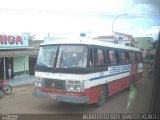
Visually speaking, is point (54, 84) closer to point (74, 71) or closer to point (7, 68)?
point (74, 71)

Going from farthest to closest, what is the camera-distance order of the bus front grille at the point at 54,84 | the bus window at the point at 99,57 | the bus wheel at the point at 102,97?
the bus wheel at the point at 102,97
the bus window at the point at 99,57
the bus front grille at the point at 54,84

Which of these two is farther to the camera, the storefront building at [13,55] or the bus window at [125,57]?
the storefront building at [13,55]

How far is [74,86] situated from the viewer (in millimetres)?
8469

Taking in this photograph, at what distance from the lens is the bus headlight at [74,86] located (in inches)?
331

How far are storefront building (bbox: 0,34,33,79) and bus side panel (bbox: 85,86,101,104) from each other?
1049cm

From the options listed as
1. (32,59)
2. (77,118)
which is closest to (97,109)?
(77,118)

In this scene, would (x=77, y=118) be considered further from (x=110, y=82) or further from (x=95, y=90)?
(x=110, y=82)

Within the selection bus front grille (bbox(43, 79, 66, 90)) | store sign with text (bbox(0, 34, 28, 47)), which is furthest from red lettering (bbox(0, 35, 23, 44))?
bus front grille (bbox(43, 79, 66, 90))

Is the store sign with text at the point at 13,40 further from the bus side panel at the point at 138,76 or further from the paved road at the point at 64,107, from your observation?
the bus side panel at the point at 138,76

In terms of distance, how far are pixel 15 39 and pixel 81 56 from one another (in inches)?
496

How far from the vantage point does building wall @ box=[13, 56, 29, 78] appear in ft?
70.2

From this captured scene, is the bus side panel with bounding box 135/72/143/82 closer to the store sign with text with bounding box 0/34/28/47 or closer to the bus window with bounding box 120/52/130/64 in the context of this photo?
the bus window with bounding box 120/52/130/64

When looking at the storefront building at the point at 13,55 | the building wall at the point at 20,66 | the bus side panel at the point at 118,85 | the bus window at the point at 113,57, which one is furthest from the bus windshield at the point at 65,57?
the building wall at the point at 20,66

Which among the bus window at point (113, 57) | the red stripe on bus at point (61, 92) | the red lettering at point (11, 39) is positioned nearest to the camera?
the red stripe on bus at point (61, 92)
